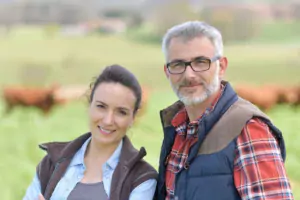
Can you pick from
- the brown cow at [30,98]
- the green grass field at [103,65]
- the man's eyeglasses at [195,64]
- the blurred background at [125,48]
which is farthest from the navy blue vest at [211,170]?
the brown cow at [30,98]

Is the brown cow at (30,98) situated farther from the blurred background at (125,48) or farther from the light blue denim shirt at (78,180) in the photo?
the light blue denim shirt at (78,180)

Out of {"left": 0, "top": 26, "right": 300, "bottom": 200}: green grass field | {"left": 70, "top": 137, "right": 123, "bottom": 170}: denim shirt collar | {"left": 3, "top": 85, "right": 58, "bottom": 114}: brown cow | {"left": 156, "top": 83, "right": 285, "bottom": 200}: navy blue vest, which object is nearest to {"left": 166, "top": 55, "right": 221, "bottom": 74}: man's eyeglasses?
{"left": 156, "top": 83, "right": 285, "bottom": 200}: navy blue vest

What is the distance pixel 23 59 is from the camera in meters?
8.79

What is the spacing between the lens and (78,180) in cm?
190

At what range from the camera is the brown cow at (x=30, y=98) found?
7414mm

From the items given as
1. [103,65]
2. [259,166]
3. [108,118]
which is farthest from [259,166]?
[103,65]

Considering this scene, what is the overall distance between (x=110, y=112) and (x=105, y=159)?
0.19 metres

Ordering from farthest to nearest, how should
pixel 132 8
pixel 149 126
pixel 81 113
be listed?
pixel 132 8, pixel 81 113, pixel 149 126

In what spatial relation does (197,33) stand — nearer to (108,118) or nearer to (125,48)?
(108,118)

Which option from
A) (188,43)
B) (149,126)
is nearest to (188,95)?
(188,43)

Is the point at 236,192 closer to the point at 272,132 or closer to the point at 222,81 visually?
the point at 272,132

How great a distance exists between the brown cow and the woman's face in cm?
558

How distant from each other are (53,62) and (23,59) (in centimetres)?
52

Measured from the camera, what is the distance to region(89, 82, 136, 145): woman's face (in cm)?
192
